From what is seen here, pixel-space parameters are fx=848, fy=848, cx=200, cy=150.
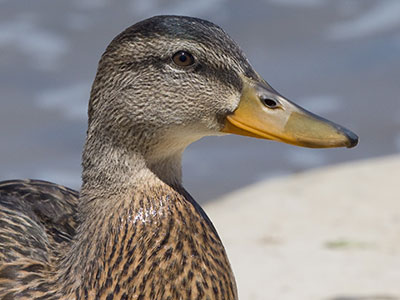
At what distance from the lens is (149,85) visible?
114 inches

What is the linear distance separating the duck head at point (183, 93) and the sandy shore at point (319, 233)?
2.60m

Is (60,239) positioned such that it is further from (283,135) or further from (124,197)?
(283,135)

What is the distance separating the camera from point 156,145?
2.89 m

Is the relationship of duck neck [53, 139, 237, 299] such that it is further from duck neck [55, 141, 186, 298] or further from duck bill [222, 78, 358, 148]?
duck bill [222, 78, 358, 148]

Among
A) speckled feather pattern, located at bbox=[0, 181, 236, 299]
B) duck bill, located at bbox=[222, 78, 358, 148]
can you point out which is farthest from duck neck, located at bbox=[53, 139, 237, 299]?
duck bill, located at bbox=[222, 78, 358, 148]

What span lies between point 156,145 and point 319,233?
13.5ft

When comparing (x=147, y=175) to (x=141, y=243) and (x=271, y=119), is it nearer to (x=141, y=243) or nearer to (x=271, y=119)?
(x=141, y=243)

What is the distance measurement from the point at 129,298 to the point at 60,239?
65 centimetres

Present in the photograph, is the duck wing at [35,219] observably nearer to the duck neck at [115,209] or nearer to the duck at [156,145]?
the duck at [156,145]

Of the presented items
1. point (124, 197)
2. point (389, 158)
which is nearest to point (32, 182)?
point (124, 197)

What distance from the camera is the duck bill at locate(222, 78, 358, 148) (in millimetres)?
2826

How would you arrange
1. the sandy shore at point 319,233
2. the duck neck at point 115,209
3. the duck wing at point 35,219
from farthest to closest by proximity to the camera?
the sandy shore at point 319,233
the duck wing at point 35,219
the duck neck at point 115,209

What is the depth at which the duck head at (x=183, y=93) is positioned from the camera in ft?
9.41

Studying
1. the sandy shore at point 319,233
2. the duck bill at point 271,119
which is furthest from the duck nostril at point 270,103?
the sandy shore at point 319,233
